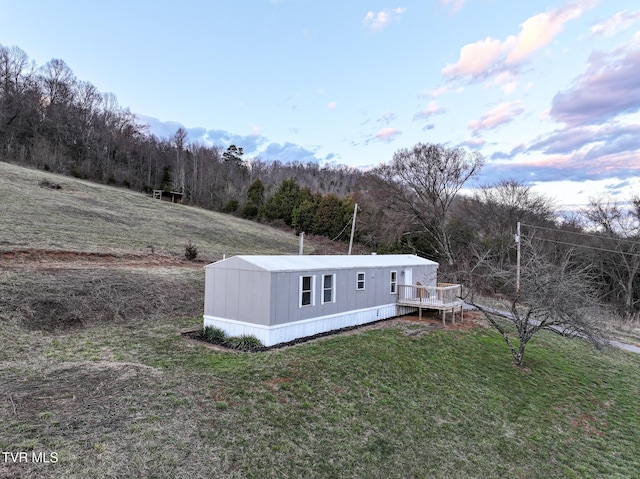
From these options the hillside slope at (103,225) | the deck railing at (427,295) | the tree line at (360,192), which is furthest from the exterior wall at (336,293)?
the hillside slope at (103,225)

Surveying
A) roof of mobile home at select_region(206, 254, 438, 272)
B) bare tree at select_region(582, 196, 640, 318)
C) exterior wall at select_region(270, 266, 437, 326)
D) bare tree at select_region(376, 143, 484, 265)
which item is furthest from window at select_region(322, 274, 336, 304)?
bare tree at select_region(582, 196, 640, 318)

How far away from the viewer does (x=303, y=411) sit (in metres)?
6.08

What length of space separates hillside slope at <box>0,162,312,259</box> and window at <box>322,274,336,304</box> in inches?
414

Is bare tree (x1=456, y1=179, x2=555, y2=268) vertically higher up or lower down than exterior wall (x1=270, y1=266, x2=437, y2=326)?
higher up

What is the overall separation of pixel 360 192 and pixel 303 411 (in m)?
27.3

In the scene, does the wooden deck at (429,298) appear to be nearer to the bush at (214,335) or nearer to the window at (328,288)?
the window at (328,288)

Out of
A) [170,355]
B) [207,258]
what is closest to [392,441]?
[170,355]

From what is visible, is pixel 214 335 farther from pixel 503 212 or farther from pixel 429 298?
pixel 503 212

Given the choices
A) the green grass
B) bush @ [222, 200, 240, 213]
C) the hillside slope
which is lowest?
the green grass

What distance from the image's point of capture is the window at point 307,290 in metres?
10.4

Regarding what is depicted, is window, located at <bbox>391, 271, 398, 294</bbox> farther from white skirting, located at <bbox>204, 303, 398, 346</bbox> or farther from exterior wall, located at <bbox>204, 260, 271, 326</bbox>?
exterior wall, located at <bbox>204, 260, 271, 326</bbox>

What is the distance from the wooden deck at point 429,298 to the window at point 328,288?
4534mm

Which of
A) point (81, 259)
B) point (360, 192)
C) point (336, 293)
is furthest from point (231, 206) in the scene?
point (336, 293)

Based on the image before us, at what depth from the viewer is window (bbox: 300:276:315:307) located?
10.4 m
